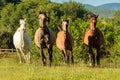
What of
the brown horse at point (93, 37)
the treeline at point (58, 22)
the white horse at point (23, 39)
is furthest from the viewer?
the treeline at point (58, 22)

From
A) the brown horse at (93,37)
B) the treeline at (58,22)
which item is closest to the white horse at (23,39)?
the brown horse at (93,37)

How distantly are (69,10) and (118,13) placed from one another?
25.4 m

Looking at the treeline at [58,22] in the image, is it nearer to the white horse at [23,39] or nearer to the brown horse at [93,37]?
the white horse at [23,39]

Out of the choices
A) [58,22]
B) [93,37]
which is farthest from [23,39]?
[58,22]

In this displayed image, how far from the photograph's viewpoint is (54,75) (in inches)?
645

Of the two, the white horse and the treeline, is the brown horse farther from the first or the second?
the treeline

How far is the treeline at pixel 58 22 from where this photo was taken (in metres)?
56.5

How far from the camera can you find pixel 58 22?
84.8 m

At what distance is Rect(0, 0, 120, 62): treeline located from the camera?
2223 inches

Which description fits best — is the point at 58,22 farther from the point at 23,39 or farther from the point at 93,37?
the point at 93,37

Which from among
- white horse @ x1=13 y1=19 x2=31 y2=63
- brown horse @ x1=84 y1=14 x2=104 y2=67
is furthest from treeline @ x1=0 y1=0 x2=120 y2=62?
brown horse @ x1=84 y1=14 x2=104 y2=67

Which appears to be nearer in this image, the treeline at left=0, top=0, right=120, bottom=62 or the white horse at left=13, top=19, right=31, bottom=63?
the white horse at left=13, top=19, right=31, bottom=63

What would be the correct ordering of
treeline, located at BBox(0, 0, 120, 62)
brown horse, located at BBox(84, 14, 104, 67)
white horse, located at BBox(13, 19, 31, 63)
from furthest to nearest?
treeline, located at BBox(0, 0, 120, 62), white horse, located at BBox(13, 19, 31, 63), brown horse, located at BBox(84, 14, 104, 67)

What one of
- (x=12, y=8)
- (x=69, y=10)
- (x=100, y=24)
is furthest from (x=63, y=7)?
(x=100, y=24)
